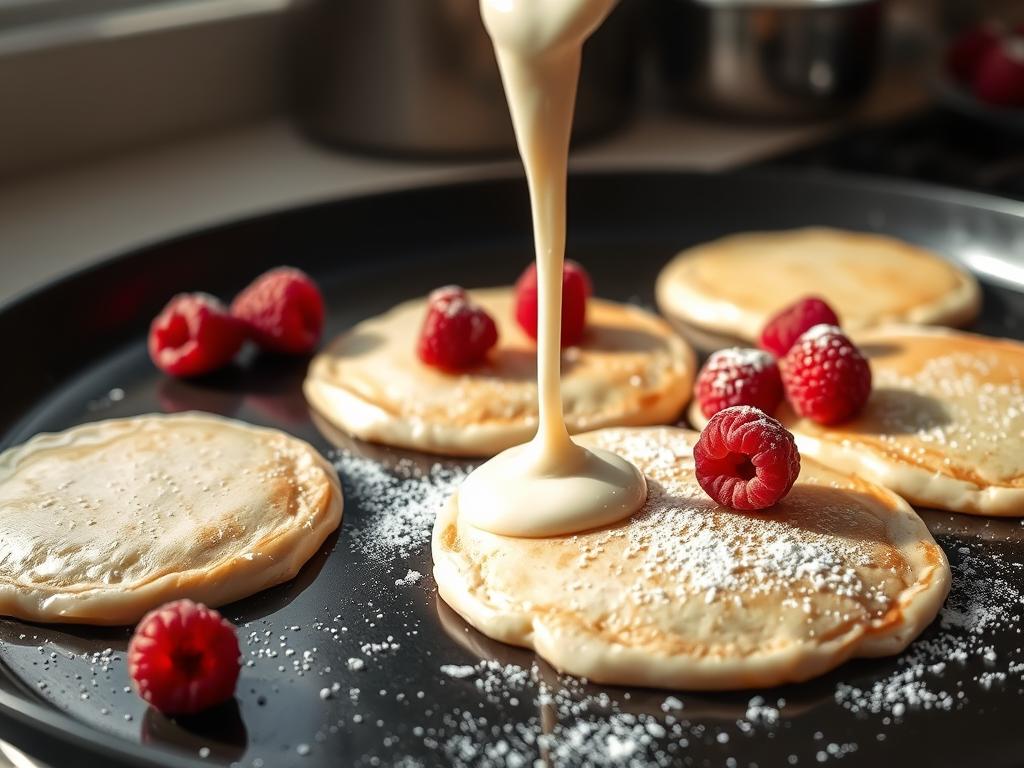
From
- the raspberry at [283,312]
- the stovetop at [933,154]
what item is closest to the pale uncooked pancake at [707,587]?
the raspberry at [283,312]

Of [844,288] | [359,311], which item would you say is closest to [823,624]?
[844,288]

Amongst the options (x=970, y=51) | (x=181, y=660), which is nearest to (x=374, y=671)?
(x=181, y=660)

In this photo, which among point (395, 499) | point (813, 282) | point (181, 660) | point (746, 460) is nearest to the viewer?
point (181, 660)

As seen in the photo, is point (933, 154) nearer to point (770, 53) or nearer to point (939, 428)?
point (770, 53)

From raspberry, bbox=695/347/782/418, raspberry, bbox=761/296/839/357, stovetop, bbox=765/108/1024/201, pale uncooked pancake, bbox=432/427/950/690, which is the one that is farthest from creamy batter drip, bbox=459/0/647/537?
stovetop, bbox=765/108/1024/201

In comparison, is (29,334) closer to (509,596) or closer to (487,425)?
(487,425)

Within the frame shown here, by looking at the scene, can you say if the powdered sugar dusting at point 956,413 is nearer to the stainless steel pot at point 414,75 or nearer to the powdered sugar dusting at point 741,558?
the powdered sugar dusting at point 741,558
